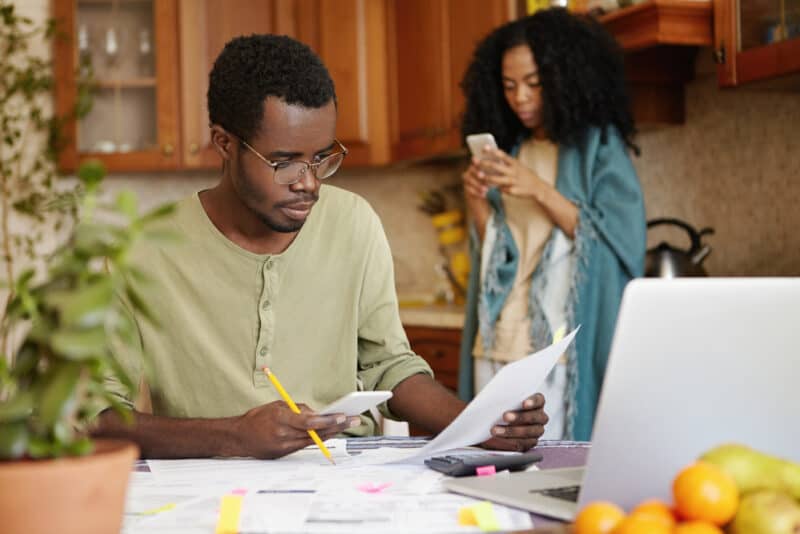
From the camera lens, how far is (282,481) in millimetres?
1216

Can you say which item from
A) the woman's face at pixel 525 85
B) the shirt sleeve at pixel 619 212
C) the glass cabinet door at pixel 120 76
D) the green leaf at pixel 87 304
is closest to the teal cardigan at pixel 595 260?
the shirt sleeve at pixel 619 212

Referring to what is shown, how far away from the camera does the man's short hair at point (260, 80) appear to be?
162 cm

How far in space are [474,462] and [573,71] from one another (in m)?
1.62

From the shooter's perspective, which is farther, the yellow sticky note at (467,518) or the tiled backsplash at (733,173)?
the tiled backsplash at (733,173)

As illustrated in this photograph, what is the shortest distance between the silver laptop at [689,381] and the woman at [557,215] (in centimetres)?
158

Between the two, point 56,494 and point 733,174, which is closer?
point 56,494

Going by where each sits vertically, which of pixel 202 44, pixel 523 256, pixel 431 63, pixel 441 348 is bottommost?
pixel 441 348

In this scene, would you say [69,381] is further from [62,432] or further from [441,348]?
[441,348]

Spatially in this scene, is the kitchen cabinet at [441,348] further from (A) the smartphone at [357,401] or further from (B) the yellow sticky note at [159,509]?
(B) the yellow sticky note at [159,509]

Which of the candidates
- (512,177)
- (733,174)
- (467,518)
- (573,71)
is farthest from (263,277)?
(733,174)

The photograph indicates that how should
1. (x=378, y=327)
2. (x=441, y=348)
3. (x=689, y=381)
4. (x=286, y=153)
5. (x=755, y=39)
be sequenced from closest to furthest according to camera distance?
1. (x=689, y=381)
2. (x=286, y=153)
3. (x=378, y=327)
4. (x=755, y=39)
5. (x=441, y=348)

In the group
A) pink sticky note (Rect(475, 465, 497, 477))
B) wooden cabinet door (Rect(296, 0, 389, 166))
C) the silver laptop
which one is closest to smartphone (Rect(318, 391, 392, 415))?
pink sticky note (Rect(475, 465, 497, 477))

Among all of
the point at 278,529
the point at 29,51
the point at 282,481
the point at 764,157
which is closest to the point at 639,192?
the point at 764,157

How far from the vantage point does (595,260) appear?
2588 mm
